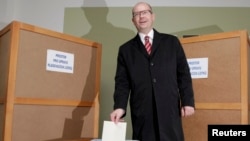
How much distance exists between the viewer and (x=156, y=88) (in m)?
1.32

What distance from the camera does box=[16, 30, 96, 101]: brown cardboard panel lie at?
4.43ft

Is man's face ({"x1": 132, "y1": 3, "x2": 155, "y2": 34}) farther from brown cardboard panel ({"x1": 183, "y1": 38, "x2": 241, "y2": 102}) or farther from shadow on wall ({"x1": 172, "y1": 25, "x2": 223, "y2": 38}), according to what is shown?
shadow on wall ({"x1": 172, "y1": 25, "x2": 223, "y2": 38})

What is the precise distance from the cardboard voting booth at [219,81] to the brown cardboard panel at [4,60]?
Result: 950 mm

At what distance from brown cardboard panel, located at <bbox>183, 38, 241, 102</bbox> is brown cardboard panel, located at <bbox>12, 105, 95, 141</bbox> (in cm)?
65

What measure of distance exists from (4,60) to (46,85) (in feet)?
0.78

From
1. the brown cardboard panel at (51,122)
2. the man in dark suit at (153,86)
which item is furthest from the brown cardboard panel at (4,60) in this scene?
the man in dark suit at (153,86)

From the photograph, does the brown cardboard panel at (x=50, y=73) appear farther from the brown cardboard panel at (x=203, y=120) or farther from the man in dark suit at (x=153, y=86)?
the brown cardboard panel at (x=203, y=120)

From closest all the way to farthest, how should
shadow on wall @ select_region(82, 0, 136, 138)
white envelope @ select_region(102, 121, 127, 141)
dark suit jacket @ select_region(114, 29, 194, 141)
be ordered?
white envelope @ select_region(102, 121, 127, 141) < dark suit jacket @ select_region(114, 29, 194, 141) < shadow on wall @ select_region(82, 0, 136, 138)

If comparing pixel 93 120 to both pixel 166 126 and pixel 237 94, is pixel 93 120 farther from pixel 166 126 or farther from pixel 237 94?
pixel 237 94

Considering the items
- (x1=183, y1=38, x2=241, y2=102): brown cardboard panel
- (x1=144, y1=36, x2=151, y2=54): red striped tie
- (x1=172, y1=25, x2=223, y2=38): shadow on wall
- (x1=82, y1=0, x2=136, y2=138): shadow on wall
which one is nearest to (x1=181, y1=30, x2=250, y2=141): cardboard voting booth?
(x1=183, y1=38, x2=241, y2=102): brown cardboard panel

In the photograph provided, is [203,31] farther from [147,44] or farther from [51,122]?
[51,122]

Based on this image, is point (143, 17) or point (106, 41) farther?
point (106, 41)

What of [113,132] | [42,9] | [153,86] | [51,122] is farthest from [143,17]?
[42,9]

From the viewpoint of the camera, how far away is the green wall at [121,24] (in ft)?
6.42
